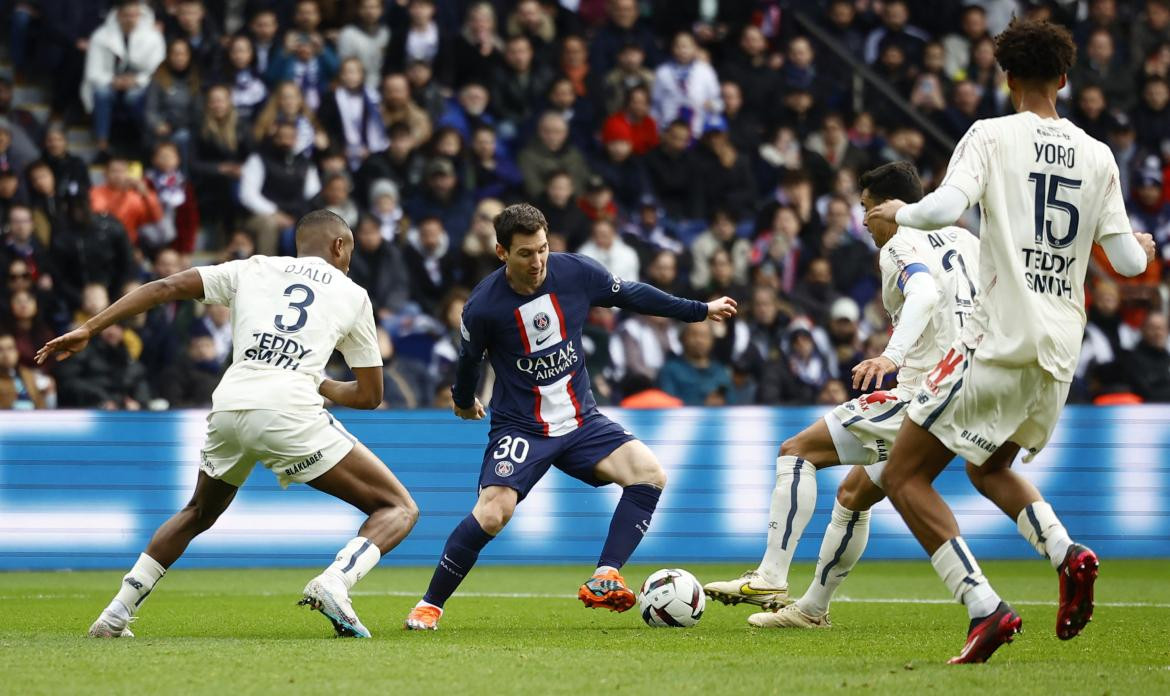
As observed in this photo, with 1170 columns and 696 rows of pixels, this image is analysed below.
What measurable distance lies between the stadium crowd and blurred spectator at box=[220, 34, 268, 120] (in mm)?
28

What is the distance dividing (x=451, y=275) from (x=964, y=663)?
32.6ft

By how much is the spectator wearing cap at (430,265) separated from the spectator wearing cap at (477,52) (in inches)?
99.5

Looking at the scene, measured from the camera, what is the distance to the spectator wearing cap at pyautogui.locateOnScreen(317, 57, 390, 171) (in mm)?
16266

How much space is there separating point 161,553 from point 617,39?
1164 cm

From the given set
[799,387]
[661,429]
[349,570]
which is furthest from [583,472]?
[799,387]

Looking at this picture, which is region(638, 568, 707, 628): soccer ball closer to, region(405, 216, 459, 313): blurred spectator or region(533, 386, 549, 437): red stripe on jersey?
region(533, 386, 549, 437): red stripe on jersey

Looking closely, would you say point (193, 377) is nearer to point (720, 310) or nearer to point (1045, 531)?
point (720, 310)

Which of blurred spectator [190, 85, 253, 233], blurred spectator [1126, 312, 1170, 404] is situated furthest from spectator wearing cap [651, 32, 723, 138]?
blurred spectator [1126, 312, 1170, 404]

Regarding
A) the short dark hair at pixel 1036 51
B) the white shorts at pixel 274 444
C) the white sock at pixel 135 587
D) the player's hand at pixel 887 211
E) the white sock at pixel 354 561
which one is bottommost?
the white sock at pixel 135 587

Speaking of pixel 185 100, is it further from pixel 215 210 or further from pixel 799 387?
pixel 799 387

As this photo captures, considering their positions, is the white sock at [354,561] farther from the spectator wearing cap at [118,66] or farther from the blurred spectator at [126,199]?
the spectator wearing cap at [118,66]

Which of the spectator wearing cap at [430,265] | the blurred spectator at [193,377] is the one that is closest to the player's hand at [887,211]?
the blurred spectator at [193,377]

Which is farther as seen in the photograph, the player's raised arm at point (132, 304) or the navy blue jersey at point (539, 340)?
the navy blue jersey at point (539, 340)

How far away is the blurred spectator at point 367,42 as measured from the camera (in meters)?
17.1
